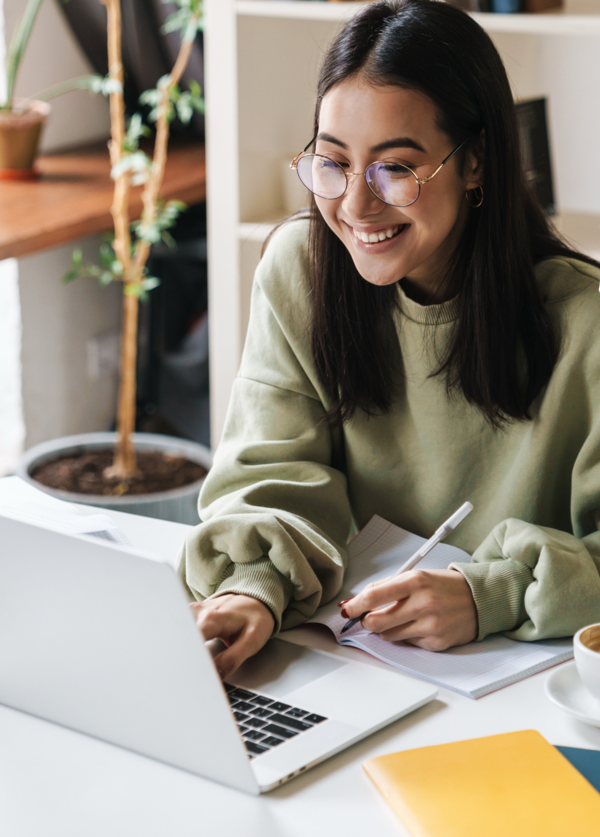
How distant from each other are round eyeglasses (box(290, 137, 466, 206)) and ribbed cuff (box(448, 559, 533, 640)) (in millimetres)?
375

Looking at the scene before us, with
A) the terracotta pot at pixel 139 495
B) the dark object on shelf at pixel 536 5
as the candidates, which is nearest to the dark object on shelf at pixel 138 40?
the terracotta pot at pixel 139 495

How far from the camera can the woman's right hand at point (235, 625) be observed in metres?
0.86

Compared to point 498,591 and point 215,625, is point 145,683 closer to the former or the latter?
point 215,625

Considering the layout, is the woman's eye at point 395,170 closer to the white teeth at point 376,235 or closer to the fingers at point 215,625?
the white teeth at point 376,235

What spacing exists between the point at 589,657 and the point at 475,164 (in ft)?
1.78

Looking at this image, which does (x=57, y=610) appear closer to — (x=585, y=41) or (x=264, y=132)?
(x=264, y=132)

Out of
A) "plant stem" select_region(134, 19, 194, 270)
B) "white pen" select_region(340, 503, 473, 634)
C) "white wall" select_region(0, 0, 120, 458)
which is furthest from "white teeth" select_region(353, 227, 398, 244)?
"white wall" select_region(0, 0, 120, 458)

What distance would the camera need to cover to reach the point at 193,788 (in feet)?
2.31

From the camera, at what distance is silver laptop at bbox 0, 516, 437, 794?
2.17ft

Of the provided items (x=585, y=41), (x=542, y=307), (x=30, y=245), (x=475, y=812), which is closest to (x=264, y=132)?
(x=30, y=245)

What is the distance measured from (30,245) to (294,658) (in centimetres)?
135

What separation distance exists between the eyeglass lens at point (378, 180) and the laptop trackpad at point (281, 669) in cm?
46

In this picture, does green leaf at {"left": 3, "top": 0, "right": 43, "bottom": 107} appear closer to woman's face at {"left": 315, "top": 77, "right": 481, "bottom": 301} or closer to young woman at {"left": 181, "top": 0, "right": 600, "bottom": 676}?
young woman at {"left": 181, "top": 0, "right": 600, "bottom": 676}

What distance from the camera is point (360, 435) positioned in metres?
1.25
